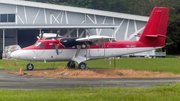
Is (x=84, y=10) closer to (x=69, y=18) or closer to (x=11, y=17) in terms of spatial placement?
(x=69, y=18)

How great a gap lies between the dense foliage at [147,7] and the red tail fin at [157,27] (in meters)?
32.4

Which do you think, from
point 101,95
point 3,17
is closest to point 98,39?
point 101,95

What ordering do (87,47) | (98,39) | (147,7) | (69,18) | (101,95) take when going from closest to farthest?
(101,95)
(98,39)
(87,47)
(69,18)
(147,7)

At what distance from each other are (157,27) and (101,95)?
1598 cm

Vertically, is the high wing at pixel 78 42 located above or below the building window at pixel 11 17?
below

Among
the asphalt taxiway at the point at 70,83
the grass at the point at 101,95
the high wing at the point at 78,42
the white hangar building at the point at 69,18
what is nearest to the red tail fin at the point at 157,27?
the high wing at the point at 78,42

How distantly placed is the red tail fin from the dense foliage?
106 ft

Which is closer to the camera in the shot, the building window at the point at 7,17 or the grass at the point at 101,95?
the grass at the point at 101,95

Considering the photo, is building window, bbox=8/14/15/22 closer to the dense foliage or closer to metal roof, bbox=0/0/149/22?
metal roof, bbox=0/0/149/22

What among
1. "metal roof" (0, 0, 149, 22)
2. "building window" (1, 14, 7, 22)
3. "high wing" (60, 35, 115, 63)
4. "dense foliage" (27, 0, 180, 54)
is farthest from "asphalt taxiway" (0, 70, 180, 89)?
"dense foliage" (27, 0, 180, 54)

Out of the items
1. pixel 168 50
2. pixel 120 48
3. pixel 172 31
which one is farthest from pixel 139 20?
pixel 120 48

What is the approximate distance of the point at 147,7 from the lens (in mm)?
71000

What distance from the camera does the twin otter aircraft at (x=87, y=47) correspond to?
25.4m

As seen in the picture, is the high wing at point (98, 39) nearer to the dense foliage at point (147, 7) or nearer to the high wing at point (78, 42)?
the high wing at point (78, 42)
